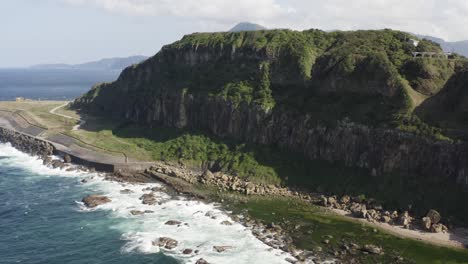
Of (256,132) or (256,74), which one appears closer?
(256,132)

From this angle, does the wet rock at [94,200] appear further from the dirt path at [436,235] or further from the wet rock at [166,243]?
the dirt path at [436,235]

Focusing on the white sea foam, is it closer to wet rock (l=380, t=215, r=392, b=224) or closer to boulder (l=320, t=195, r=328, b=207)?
boulder (l=320, t=195, r=328, b=207)

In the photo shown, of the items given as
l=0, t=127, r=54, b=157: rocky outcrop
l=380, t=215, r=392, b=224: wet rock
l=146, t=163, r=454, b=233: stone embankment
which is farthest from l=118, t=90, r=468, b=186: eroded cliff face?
l=0, t=127, r=54, b=157: rocky outcrop

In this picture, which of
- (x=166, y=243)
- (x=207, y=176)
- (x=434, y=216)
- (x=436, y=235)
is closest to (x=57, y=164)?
(x=207, y=176)

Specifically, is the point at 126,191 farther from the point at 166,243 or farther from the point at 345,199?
the point at 345,199

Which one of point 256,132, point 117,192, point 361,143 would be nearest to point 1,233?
point 117,192

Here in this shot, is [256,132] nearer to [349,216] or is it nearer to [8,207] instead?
[349,216]

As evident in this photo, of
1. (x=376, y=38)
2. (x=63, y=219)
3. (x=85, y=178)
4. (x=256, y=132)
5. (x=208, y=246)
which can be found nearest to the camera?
(x=208, y=246)
